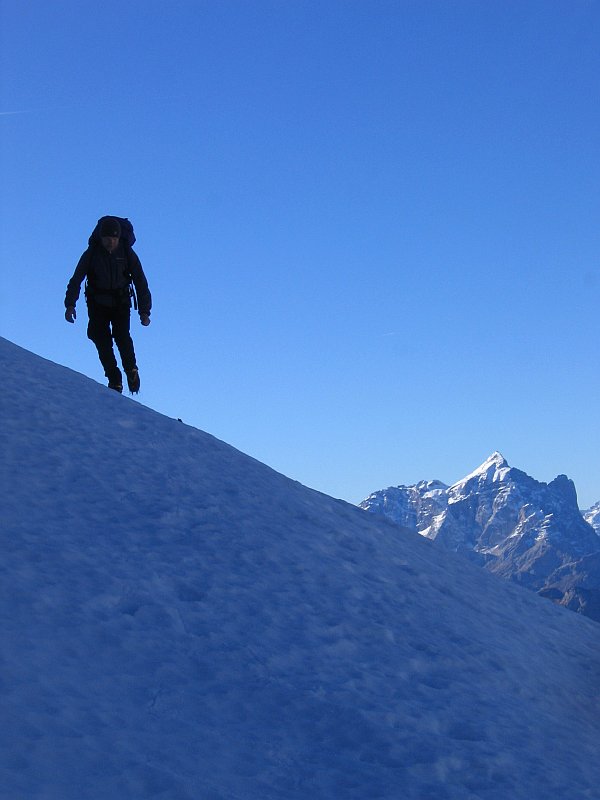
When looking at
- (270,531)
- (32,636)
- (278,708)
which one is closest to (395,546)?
(270,531)

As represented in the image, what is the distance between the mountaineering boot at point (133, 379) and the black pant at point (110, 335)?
0.05 m

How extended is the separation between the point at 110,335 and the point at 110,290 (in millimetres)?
751

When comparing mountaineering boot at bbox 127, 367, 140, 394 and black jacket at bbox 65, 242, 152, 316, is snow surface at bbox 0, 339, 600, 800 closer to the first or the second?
black jacket at bbox 65, 242, 152, 316

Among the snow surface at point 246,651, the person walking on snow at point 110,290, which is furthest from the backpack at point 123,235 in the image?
the snow surface at point 246,651

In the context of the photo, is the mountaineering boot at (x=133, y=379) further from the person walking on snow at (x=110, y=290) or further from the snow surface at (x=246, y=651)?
the snow surface at (x=246, y=651)

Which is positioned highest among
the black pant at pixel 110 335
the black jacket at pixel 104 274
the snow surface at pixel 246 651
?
the black jacket at pixel 104 274

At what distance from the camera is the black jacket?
1227 centimetres

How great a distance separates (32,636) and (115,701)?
2.10ft

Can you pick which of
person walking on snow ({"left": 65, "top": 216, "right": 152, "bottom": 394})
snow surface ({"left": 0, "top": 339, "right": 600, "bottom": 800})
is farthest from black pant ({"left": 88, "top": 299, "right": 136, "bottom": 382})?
snow surface ({"left": 0, "top": 339, "right": 600, "bottom": 800})

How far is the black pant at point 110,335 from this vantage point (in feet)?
41.5

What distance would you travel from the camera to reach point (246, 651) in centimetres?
518

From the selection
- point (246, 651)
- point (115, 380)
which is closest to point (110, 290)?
point (115, 380)

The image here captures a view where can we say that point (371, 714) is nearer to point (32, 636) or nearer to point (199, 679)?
point (199, 679)

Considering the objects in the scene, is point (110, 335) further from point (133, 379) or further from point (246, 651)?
point (246, 651)
